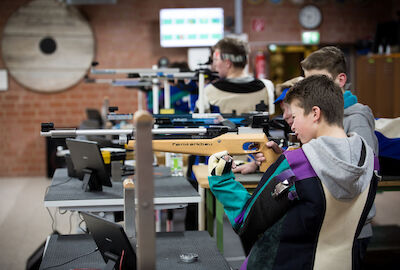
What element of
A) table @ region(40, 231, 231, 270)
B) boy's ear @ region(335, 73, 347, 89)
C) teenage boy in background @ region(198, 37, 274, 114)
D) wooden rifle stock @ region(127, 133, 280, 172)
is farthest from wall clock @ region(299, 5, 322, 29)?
table @ region(40, 231, 231, 270)

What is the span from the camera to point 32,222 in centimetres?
474

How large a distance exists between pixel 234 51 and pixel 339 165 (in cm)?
197

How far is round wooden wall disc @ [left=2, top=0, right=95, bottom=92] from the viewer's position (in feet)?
24.0

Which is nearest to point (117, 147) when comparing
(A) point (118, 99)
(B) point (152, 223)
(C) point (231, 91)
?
(C) point (231, 91)

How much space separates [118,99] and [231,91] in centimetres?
462

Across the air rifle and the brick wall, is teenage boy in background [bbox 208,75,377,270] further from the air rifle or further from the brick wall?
the brick wall

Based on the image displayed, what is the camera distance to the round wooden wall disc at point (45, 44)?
7320mm

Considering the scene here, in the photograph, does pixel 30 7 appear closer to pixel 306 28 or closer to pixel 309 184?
pixel 306 28

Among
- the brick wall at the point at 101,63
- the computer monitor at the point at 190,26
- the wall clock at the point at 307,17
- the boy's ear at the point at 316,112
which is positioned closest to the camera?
the boy's ear at the point at 316,112

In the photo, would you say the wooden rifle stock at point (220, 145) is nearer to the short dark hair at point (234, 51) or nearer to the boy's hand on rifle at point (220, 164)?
the boy's hand on rifle at point (220, 164)

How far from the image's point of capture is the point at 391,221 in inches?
180

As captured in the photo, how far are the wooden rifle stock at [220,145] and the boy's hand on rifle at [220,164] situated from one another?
315mm

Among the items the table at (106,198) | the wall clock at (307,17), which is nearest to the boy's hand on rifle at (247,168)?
the table at (106,198)

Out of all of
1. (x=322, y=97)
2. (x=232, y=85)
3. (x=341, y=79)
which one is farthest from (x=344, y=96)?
(x=232, y=85)
